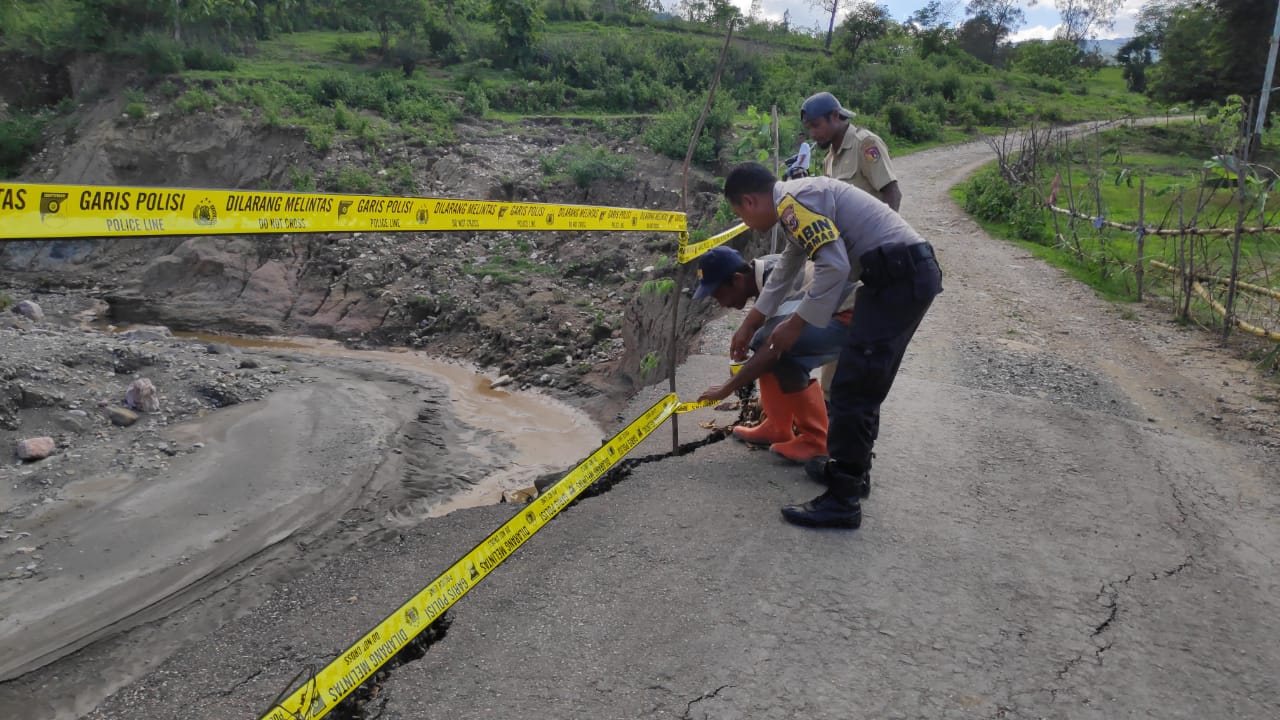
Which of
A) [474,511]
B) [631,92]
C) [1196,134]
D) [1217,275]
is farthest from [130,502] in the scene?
[1196,134]

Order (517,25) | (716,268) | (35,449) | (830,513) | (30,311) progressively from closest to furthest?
(830,513), (716,268), (35,449), (30,311), (517,25)

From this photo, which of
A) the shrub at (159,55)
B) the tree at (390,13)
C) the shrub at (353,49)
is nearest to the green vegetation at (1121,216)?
the tree at (390,13)

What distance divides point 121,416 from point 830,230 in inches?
295

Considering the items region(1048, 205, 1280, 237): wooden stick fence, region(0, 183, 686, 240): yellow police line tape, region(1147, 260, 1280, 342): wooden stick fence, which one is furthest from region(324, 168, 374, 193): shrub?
region(1147, 260, 1280, 342): wooden stick fence

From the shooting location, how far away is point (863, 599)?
327 cm

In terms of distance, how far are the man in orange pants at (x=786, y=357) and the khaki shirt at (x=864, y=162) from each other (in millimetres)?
858

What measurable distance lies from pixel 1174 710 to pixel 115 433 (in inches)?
333

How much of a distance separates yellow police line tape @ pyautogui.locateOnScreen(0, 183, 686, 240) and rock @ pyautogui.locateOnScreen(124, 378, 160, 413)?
20.2 ft

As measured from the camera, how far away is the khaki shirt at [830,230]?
11.4ft

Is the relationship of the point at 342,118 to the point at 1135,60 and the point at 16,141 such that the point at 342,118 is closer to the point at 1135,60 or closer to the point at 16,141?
the point at 16,141

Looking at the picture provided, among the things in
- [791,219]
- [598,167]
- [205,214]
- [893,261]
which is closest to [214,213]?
[205,214]

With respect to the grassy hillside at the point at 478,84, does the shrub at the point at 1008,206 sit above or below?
below

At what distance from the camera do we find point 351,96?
20047mm

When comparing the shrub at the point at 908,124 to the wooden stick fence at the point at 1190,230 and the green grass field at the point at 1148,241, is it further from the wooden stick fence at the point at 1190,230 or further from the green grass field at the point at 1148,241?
the wooden stick fence at the point at 1190,230
